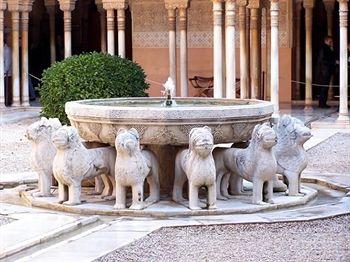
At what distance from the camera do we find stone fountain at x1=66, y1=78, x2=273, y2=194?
30.8 feet

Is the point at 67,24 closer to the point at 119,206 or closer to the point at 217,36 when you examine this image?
the point at 217,36

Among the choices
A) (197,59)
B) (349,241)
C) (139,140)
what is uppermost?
(197,59)

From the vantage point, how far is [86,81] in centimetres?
1332

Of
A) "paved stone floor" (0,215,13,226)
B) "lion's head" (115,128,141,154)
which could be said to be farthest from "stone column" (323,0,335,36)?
"paved stone floor" (0,215,13,226)

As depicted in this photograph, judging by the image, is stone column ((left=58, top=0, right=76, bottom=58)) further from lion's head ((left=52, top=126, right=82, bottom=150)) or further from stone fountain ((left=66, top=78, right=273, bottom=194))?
lion's head ((left=52, top=126, right=82, bottom=150))

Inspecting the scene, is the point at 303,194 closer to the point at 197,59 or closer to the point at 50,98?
the point at 50,98

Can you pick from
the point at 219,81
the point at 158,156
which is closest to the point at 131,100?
the point at 158,156

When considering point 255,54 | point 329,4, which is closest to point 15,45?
point 255,54

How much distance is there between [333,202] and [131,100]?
274cm

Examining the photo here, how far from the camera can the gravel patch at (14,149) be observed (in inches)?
517

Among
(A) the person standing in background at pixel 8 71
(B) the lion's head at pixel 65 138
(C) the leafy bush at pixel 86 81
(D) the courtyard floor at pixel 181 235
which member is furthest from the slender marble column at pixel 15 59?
(B) the lion's head at pixel 65 138

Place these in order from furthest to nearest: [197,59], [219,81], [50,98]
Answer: [197,59] < [219,81] < [50,98]

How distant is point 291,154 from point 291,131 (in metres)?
0.22

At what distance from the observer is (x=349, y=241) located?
795 centimetres
